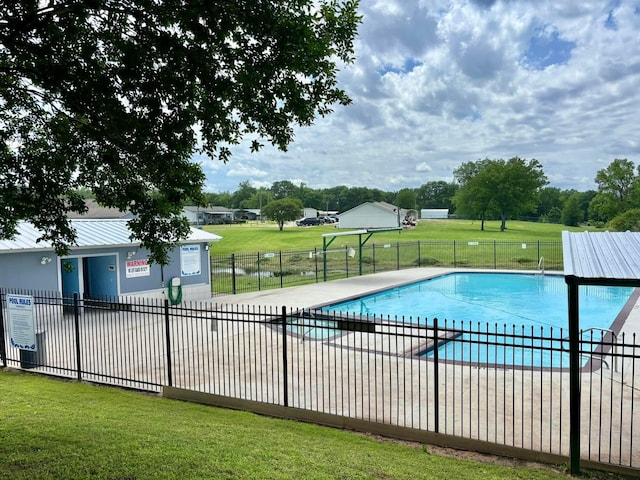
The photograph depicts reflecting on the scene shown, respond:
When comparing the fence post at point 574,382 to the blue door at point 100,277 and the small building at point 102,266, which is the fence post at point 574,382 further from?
the blue door at point 100,277

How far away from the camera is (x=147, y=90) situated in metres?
5.72

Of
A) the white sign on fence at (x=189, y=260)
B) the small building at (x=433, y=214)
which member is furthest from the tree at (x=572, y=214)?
the white sign on fence at (x=189, y=260)

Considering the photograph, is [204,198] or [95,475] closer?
[95,475]

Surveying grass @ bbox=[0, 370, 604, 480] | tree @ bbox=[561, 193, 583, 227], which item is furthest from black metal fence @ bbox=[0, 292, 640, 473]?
tree @ bbox=[561, 193, 583, 227]

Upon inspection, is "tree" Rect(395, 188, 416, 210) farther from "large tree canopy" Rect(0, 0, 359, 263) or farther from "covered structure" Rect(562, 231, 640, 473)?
"large tree canopy" Rect(0, 0, 359, 263)

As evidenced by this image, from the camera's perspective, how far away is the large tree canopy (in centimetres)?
533

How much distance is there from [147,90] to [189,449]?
14.0ft

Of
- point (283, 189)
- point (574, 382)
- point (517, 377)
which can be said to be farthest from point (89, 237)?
point (283, 189)

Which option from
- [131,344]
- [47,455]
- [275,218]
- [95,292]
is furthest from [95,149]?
[275,218]

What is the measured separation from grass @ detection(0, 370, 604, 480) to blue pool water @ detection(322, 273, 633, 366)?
25.2 ft

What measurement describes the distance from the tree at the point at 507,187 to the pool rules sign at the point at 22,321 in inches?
2414

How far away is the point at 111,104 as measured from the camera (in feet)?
18.7

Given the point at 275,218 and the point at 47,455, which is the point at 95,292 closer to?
the point at 47,455

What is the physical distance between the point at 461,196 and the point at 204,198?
218 ft
